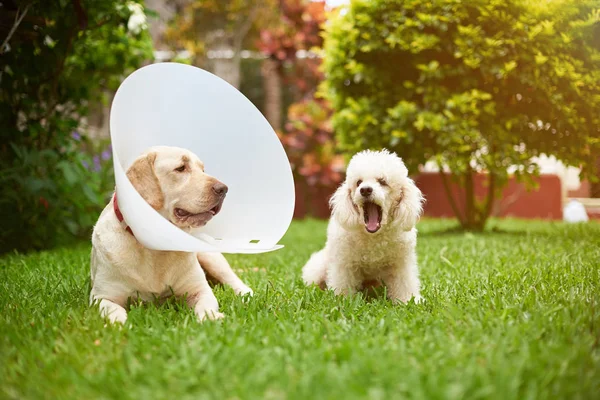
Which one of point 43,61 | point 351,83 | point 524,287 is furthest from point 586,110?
point 43,61

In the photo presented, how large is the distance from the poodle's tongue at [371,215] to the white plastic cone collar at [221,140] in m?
0.42

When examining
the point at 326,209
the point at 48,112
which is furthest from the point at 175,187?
the point at 326,209

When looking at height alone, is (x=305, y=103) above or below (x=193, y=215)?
above

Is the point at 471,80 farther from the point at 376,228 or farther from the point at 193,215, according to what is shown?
the point at 193,215

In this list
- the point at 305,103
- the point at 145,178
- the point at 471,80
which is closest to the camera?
the point at 145,178

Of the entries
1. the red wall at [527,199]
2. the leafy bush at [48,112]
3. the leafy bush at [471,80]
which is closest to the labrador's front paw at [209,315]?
the leafy bush at [48,112]

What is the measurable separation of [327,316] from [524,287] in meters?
1.19

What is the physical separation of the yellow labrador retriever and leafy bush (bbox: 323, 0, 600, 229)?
3.95 meters

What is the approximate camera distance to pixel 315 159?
10.4 metres

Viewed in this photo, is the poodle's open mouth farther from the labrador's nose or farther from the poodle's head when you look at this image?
the labrador's nose

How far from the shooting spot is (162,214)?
270 cm

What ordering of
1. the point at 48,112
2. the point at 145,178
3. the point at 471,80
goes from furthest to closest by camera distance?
the point at 471,80 → the point at 48,112 → the point at 145,178

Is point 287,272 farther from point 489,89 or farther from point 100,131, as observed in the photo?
point 100,131

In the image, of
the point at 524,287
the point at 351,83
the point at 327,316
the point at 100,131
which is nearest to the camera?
the point at 327,316
